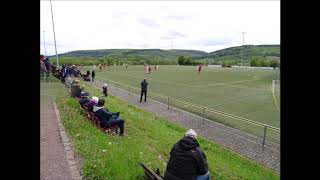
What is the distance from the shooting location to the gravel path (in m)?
12.0

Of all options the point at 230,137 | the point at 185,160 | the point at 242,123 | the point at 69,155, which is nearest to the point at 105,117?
the point at 69,155

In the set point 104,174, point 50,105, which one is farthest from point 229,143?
point 50,105

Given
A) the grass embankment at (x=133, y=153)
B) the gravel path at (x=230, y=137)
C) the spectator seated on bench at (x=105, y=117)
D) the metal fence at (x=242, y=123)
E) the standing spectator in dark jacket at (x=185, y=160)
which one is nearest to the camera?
the standing spectator in dark jacket at (x=185, y=160)

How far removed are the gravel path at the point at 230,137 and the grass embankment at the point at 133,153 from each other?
2.06 feet

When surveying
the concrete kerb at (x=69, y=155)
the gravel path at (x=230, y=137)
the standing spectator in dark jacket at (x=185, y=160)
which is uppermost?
the standing spectator in dark jacket at (x=185, y=160)

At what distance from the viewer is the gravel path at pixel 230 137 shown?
12.0 m

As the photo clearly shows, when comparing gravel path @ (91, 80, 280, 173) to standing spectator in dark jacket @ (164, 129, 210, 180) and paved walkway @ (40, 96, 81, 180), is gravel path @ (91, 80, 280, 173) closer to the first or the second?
standing spectator in dark jacket @ (164, 129, 210, 180)

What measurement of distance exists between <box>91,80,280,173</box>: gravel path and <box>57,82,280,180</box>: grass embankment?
63cm

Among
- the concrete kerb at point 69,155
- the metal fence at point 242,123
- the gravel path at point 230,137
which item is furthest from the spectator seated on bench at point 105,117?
the metal fence at point 242,123

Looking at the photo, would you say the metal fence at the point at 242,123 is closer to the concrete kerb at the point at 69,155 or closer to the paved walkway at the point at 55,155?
the concrete kerb at the point at 69,155

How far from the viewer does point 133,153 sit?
976 centimetres
